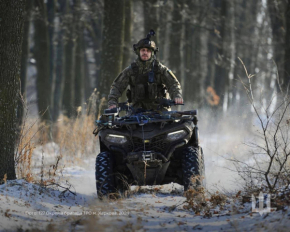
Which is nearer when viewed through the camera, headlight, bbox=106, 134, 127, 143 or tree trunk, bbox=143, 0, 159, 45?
headlight, bbox=106, 134, 127, 143

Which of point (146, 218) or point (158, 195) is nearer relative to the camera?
point (146, 218)

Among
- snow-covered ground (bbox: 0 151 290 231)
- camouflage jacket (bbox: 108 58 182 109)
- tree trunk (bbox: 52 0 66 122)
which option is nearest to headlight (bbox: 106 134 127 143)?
snow-covered ground (bbox: 0 151 290 231)

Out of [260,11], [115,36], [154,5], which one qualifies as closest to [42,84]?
[154,5]

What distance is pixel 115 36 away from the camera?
1205 cm

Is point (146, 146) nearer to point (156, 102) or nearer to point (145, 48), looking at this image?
point (156, 102)

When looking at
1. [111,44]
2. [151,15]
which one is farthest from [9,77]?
[151,15]

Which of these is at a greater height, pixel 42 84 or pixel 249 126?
pixel 42 84

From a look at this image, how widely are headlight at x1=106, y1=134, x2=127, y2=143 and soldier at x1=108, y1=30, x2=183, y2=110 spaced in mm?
930

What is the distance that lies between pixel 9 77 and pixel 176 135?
2366 mm

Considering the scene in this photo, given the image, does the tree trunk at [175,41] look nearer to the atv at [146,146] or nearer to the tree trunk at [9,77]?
the atv at [146,146]

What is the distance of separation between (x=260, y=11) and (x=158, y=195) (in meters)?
27.1

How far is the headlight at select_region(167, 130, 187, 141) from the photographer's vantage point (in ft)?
20.8

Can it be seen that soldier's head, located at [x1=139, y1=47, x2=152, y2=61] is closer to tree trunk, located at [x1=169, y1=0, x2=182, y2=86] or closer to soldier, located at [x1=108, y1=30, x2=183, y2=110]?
soldier, located at [x1=108, y1=30, x2=183, y2=110]

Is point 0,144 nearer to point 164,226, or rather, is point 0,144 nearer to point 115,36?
point 164,226
